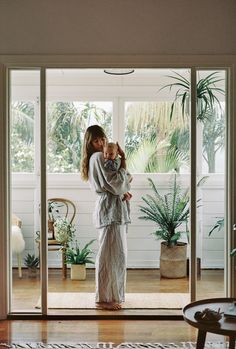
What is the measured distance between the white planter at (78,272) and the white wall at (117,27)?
255 centimetres

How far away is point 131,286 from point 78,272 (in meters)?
0.63

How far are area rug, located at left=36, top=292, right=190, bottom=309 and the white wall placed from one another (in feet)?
7.08

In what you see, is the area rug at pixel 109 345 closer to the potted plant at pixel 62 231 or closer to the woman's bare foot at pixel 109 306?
the woman's bare foot at pixel 109 306

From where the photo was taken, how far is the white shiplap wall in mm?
5902

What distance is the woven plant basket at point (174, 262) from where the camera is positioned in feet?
21.2

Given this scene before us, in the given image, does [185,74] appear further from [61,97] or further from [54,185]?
[54,185]

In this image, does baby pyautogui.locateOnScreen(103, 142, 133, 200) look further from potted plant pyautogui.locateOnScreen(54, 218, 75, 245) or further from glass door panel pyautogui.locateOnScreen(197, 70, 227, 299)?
potted plant pyautogui.locateOnScreen(54, 218, 75, 245)

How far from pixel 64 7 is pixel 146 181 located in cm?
271

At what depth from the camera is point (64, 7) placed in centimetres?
472

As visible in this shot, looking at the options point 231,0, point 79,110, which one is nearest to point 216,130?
point 231,0

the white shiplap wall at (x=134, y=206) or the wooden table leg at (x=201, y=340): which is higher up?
the white shiplap wall at (x=134, y=206)

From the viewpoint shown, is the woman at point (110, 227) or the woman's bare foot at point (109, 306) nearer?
the woman's bare foot at point (109, 306)

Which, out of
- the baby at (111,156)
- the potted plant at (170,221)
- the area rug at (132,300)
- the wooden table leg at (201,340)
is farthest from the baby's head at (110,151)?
the wooden table leg at (201,340)

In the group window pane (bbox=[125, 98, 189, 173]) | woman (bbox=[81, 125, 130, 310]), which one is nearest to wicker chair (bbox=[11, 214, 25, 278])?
woman (bbox=[81, 125, 130, 310])
